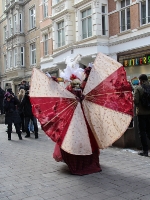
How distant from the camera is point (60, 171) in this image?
546 centimetres

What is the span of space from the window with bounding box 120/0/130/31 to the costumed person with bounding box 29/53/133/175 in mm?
11958

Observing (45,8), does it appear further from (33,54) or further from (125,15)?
(125,15)

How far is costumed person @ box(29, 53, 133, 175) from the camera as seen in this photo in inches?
194

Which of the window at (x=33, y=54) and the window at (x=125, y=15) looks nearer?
the window at (x=125, y=15)

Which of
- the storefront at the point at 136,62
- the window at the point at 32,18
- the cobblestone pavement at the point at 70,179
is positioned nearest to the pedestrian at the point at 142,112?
the cobblestone pavement at the point at 70,179

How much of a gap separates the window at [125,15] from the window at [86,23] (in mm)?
2151

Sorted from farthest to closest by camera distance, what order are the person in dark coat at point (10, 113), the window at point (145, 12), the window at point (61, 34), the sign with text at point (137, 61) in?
the window at point (61, 34) → the sign with text at point (137, 61) → the window at point (145, 12) → the person in dark coat at point (10, 113)

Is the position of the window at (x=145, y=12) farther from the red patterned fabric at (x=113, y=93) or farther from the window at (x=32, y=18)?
the window at (x=32, y=18)

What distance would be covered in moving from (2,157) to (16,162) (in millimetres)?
734

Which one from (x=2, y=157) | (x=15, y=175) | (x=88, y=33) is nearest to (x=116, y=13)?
(x=88, y=33)

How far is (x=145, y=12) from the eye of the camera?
49.8 ft

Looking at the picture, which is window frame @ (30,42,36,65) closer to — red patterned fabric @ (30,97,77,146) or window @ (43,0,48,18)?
window @ (43,0,48,18)

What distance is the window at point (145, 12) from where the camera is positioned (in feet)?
49.2

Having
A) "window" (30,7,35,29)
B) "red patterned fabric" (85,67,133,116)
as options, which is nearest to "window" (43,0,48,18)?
"window" (30,7,35,29)
